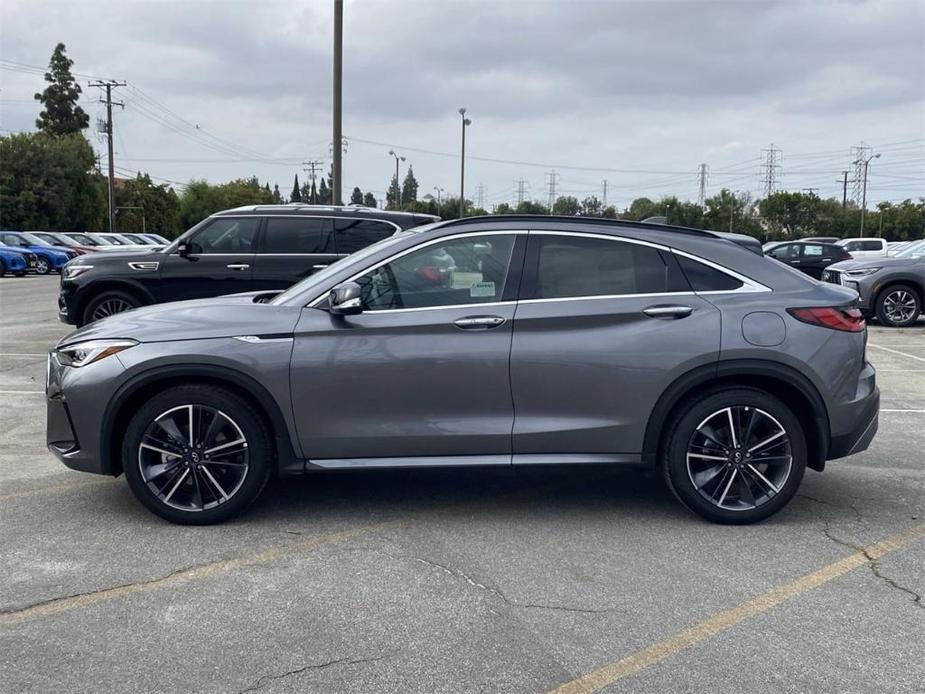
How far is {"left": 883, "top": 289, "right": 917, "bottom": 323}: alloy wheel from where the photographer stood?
595 inches

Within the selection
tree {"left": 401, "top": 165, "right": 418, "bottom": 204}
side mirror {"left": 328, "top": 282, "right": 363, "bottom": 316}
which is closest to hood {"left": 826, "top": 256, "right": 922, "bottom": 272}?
side mirror {"left": 328, "top": 282, "right": 363, "bottom": 316}

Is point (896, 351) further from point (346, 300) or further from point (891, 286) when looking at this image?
point (346, 300)

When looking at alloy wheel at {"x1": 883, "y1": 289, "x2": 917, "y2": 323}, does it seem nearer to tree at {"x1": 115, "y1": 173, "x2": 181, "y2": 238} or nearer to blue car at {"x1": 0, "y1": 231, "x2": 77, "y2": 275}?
blue car at {"x1": 0, "y1": 231, "x2": 77, "y2": 275}

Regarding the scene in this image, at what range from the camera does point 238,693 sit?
120 inches

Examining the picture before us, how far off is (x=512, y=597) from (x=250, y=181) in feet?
391

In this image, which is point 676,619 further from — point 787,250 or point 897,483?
point 787,250

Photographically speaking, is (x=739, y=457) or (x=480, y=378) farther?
(x=739, y=457)

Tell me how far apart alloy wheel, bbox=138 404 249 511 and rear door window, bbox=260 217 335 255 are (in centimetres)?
645

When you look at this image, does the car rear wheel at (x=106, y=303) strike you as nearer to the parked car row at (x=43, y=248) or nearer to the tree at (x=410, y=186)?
the parked car row at (x=43, y=248)

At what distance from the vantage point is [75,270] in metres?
11.1

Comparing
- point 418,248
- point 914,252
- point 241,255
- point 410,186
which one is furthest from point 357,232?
point 410,186

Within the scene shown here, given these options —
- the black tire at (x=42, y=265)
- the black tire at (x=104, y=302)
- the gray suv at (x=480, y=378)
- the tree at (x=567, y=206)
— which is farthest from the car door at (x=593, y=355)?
the tree at (x=567, y=206)

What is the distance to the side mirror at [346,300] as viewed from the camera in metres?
4.52

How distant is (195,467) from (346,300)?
4.10ft
